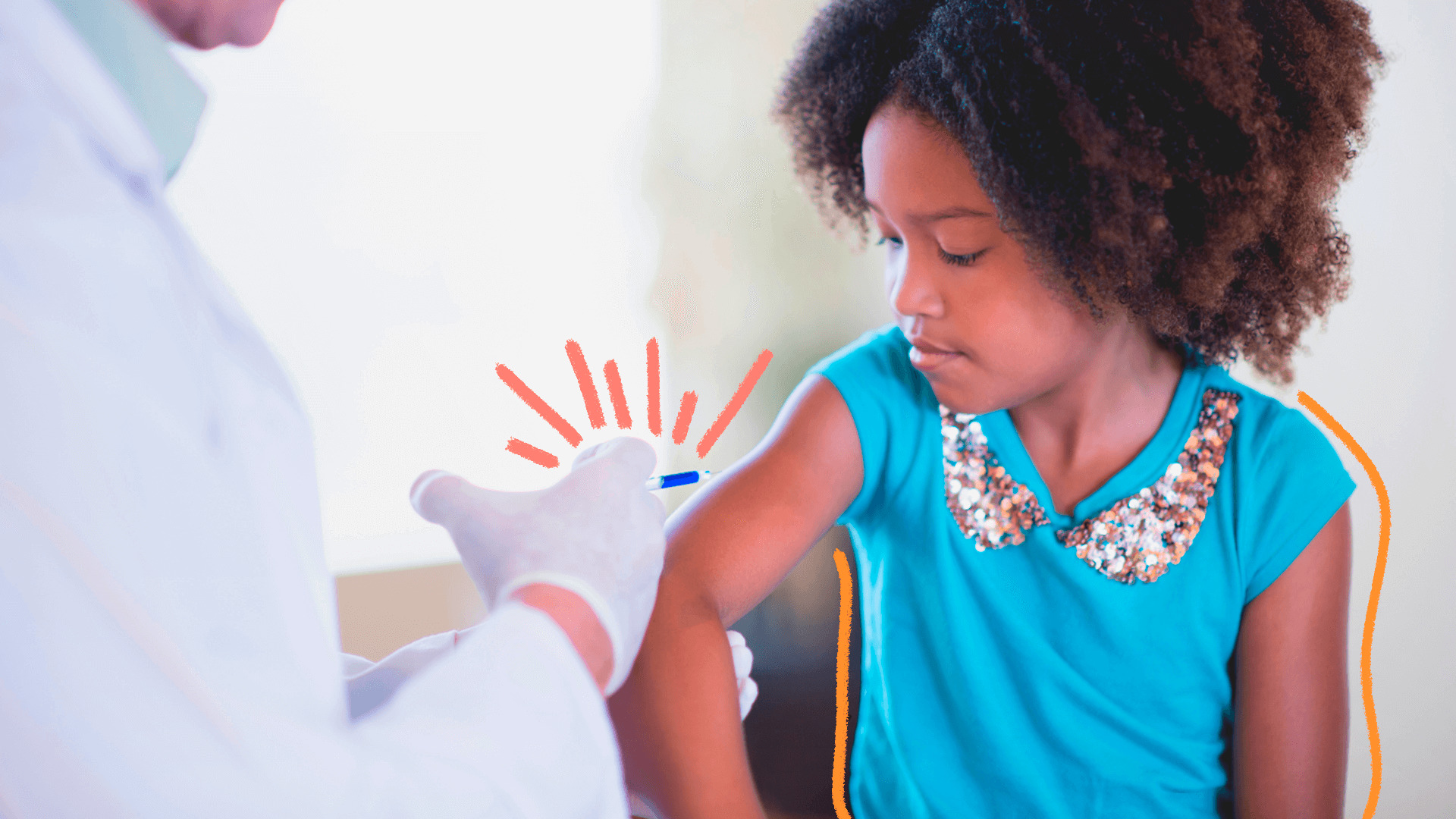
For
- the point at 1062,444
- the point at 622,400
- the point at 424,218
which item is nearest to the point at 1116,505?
the point at 1062,444

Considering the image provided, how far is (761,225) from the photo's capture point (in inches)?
57.7

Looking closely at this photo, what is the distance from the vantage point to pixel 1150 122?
0.62 metres

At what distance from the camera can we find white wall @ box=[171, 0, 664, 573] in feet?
3.84

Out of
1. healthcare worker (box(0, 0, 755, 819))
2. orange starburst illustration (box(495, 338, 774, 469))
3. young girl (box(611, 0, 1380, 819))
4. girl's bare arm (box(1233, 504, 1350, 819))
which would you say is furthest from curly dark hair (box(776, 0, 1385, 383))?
orange starburst illustration (box(495, 338, 774, 469))

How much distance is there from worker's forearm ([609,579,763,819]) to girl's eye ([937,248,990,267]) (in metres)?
0.31

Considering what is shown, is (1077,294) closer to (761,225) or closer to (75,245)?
(75,245)

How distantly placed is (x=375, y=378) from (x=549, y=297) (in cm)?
28

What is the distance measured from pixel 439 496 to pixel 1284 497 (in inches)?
25.8

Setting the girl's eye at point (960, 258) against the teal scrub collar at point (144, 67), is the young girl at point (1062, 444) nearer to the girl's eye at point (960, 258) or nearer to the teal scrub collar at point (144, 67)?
the girl's eye at point (960, 258)

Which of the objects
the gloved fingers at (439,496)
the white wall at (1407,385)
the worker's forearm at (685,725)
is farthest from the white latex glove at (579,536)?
the white wall at (1407,385)

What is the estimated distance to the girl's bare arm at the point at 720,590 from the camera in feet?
1.94

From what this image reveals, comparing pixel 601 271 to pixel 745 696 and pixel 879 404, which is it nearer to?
pixel 879 404

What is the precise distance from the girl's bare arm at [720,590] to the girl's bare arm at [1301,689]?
1.16 feet

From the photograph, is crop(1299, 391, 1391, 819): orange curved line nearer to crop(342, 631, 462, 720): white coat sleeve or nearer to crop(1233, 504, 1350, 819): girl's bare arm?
crop(1233, 504, 1350, 819): girl's bare arm
